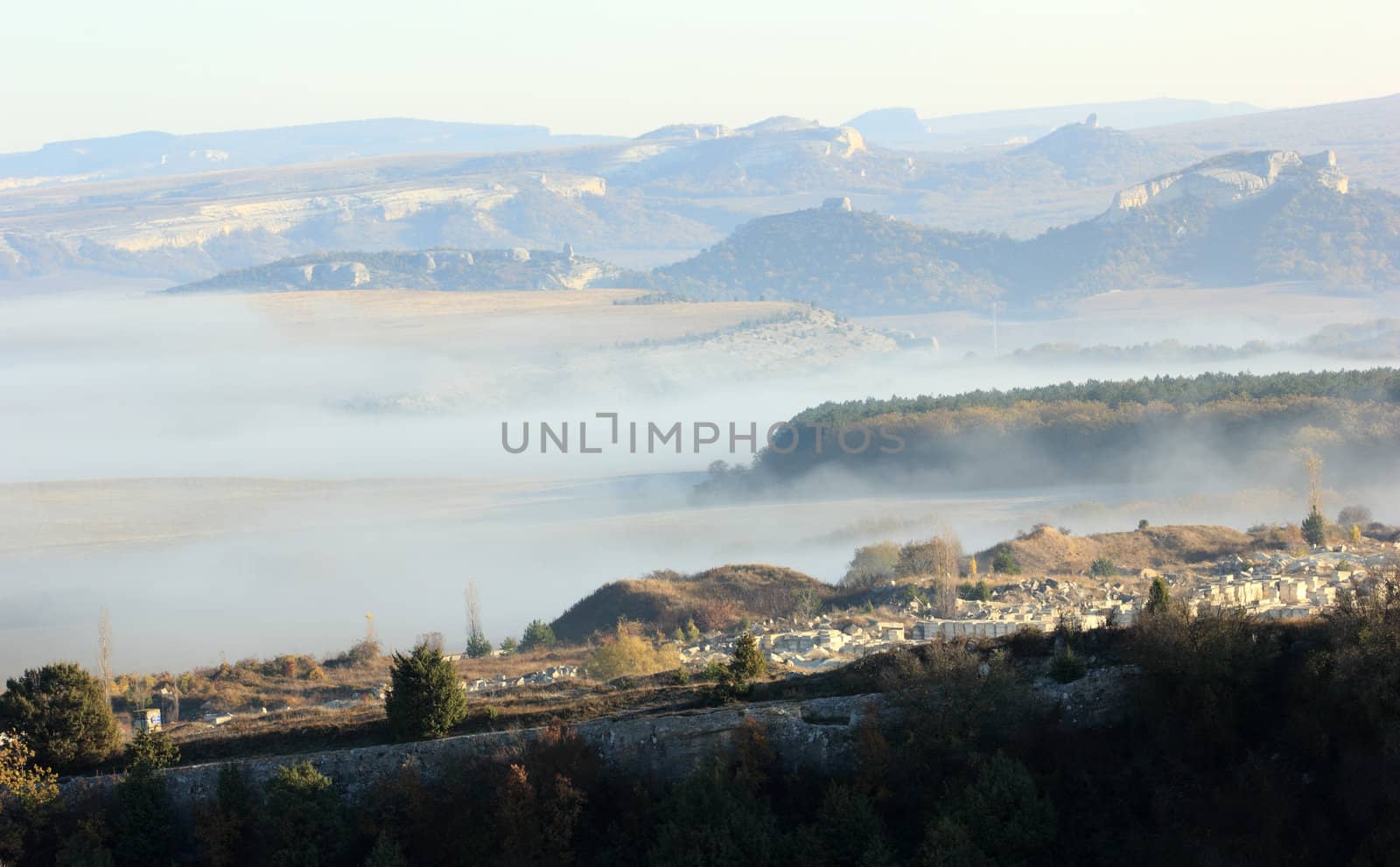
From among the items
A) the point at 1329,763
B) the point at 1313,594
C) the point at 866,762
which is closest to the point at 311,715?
the point at 866,762

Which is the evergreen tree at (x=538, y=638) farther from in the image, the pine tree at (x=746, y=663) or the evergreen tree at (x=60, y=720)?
the evergreen tree at (x=60, y=720)

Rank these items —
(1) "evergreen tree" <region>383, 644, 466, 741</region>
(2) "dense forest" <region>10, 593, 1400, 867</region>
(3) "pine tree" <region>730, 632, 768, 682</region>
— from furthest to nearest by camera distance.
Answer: (3) "pine tree" <region>730, 632, 768, 682</region> → (1) "evergreen tree" <region>383, 644, 466, 741</region> → (2) "dense forest" <region>10, 593, 1400, 867</region>

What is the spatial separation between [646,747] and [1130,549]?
42.2 meters

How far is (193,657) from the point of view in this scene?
70438 mm

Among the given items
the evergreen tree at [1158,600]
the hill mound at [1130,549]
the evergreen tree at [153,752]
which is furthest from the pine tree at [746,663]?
the hill mound at [1130,549]

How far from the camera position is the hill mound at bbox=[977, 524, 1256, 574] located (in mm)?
62906

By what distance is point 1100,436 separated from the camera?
127 metres

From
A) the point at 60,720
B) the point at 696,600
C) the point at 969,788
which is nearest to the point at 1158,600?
the point at 969,788

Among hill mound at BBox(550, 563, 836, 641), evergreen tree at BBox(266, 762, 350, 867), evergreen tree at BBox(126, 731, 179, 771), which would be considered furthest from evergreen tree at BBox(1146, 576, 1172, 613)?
hill mound at BBox(550, 563, 836, 641)

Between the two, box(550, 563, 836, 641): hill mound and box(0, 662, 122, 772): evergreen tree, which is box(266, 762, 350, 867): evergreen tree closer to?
box(0, 662, 122, 772): evergreen tree

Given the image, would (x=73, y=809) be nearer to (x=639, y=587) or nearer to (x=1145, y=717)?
(x=1145, y=717)

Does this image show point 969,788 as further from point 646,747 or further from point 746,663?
point 746,663

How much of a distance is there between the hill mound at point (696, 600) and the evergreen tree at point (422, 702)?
94.3ft

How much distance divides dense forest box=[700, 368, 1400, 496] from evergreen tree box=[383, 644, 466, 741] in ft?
274
